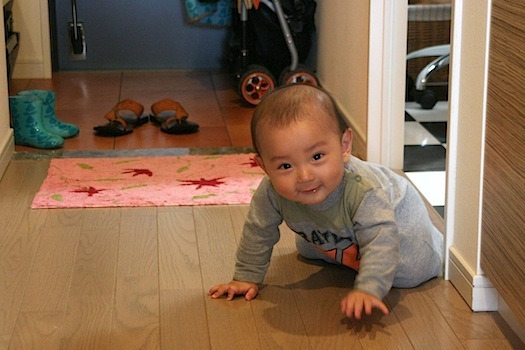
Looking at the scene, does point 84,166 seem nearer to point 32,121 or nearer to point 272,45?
point 32,121

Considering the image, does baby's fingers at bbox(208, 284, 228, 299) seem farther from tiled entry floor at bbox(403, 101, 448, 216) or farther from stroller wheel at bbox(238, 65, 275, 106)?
stroller wheel at bbox(238, 65, 275, 106)

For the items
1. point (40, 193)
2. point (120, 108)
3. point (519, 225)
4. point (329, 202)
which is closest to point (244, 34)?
point (120, 108)

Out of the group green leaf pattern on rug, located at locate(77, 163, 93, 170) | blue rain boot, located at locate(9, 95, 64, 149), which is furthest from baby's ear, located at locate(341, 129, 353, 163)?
blue rain boot, located at locate(9, 95, 64, 149)

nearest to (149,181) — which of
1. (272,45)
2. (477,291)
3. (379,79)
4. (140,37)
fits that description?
(379,79)

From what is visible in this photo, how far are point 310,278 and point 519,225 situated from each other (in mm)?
590

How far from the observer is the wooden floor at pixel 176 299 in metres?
1.72

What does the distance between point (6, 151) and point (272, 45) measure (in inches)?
59.1

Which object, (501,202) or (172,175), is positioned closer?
(501,202)

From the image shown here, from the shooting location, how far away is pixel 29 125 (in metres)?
3.13

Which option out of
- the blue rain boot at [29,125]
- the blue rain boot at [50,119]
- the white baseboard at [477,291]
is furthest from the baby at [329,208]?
the blue rain boot at [50,119]

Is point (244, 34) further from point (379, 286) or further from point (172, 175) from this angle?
point (379, 286)

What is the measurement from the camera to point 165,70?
4645 millimetres

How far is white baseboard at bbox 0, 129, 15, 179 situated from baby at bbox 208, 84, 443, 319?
119 centimetres

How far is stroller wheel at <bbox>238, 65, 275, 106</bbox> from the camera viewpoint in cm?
377
